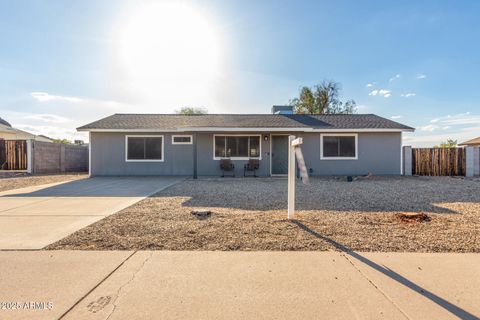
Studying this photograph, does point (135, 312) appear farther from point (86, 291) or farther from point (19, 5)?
point (19, 5)

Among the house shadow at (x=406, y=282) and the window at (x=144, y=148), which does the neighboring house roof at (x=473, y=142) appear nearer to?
the window at (x=144, y=148)

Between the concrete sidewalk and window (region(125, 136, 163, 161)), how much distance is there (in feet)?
35.2

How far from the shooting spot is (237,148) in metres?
13.5

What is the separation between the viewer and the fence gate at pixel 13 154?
604 inches

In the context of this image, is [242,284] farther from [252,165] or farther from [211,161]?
[211,161]

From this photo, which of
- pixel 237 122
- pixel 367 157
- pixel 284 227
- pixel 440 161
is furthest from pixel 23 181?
pixel 440 161

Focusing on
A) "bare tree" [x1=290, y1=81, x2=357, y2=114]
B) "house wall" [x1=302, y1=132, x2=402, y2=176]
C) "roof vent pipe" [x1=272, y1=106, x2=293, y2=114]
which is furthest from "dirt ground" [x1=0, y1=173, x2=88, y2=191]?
"bare tree" [x1=290, y1=81, x2=357, y2=114]

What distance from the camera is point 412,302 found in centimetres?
209

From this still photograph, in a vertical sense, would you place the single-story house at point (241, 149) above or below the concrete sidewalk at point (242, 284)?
above

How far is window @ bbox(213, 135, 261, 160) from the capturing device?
13.5 meters

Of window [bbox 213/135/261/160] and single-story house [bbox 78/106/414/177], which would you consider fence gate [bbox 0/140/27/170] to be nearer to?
single-story house [bbox 78/106/414/177]

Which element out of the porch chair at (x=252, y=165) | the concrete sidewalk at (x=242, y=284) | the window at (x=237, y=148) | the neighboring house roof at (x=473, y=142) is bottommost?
the concrete sidewalk at (x=242, y=284)

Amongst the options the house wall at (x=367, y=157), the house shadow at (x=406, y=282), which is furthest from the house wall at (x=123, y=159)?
the house shadow at (x=406, y=282)

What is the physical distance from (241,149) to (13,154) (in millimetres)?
13780
